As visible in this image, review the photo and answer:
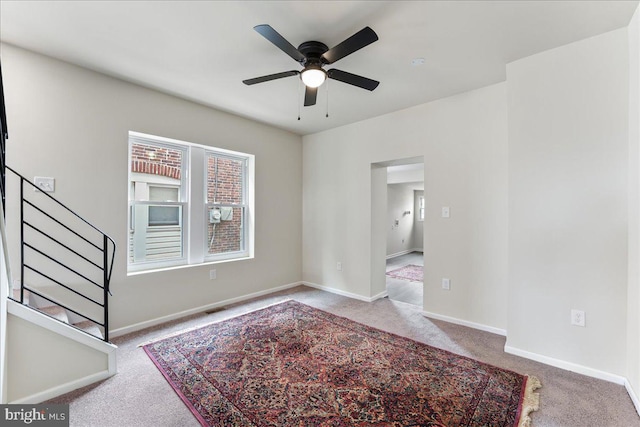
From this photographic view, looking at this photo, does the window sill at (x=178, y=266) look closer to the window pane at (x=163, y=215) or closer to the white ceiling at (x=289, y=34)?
the window pane at (x=163, y=215)

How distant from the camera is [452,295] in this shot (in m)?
3.29

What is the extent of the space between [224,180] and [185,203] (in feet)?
2.26

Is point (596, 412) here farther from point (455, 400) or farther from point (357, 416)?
point (357, 416)

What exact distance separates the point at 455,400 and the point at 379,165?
301 cm

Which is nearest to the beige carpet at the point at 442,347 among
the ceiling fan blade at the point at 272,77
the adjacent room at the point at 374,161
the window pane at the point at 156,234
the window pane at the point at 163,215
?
the adjacent room at the point at 374,161

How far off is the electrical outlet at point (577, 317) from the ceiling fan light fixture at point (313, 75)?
278 cm

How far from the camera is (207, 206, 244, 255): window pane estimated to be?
3923mm

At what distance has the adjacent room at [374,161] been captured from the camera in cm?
190

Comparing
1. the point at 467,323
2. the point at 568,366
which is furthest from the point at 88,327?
the point at 568,366

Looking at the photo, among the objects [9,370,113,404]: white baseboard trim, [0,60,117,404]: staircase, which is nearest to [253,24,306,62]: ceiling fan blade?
[0,60,117,404]: staircase

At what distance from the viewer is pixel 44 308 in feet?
8.00

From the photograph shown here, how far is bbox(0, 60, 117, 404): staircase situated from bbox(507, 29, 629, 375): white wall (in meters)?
3.49

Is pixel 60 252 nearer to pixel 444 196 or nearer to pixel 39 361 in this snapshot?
pixel 39 361

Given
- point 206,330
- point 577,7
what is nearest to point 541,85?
point 577,7
